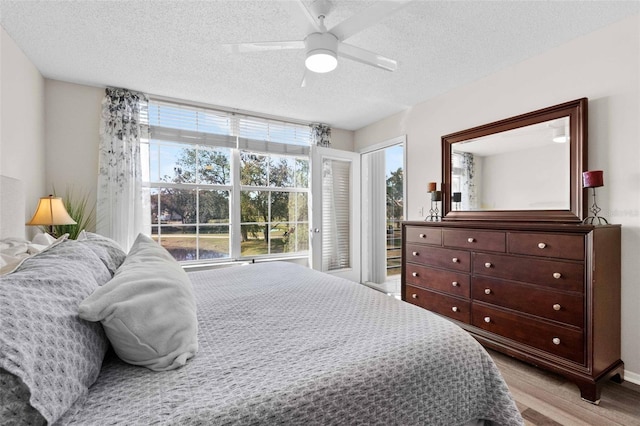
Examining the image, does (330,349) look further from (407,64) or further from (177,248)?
(177,248)

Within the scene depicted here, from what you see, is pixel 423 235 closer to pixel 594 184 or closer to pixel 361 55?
pixel 594 184

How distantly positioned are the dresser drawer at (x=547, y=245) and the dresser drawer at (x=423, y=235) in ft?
2.09

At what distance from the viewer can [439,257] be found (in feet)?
9.09

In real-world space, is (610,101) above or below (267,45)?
below

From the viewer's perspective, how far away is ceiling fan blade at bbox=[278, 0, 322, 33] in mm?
1553

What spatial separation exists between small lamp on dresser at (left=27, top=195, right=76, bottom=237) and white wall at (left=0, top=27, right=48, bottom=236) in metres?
0.30

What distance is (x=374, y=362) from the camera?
93 centimetres

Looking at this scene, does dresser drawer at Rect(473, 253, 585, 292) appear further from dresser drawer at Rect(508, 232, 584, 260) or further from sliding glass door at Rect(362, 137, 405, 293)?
sliding glass door at Rect(362, 137, 405, 293)

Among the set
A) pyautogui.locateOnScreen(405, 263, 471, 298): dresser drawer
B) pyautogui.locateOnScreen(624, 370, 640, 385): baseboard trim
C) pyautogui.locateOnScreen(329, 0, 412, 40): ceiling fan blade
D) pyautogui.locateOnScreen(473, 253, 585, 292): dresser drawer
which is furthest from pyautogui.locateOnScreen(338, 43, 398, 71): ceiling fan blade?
pyautogui.locateOnScreen(624, 370, 640, 385): baseboard trim

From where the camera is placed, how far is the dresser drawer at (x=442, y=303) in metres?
2.56

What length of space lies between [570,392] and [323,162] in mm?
3379

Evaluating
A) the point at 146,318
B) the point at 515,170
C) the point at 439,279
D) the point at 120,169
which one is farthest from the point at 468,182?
the point at 120,169

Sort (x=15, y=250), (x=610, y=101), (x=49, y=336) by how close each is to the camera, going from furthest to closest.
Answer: (x=610, y=101), (x=15, y=250), (x=49, y=336)

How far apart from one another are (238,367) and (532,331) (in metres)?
2.18
